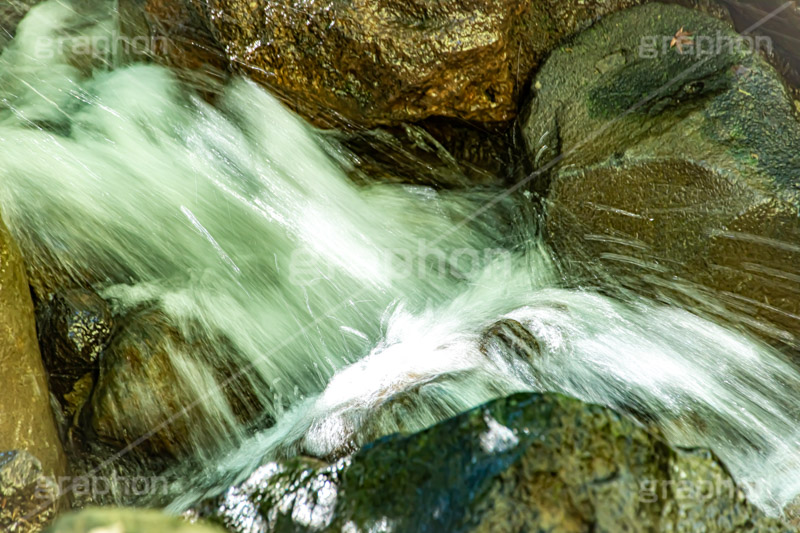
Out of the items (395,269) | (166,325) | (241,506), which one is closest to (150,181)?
(166,325)

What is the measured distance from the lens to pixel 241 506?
1987mm

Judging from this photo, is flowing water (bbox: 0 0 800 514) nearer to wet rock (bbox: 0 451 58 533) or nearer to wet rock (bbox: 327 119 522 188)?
wet rock (bbox: 327 119 522 188)

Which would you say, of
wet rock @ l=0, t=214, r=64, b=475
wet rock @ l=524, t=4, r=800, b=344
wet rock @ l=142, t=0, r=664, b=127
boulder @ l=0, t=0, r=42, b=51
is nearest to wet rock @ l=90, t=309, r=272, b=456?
wet rock @ l=0, t=214, r=64, b=475

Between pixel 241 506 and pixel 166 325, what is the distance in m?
1.48

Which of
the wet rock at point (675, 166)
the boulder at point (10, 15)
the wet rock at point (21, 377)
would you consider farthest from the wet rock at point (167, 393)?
the boulder at point (10, 15)

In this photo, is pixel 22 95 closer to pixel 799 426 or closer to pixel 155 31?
pixel 155 31

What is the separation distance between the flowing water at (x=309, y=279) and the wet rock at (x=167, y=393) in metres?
0.02

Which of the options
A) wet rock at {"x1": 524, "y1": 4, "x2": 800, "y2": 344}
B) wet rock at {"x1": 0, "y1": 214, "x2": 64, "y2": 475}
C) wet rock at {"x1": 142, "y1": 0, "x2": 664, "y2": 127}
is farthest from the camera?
wet rock at {"x1": 142, "y1": 0, "x2": 664, "y2": 127}

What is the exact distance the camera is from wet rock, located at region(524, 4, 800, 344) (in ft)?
11.0

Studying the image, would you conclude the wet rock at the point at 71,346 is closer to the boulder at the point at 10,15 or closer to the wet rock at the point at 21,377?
the wet rock at the point at 21,377

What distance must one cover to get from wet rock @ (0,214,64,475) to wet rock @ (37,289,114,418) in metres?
0.09

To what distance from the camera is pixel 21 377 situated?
2.85 metres

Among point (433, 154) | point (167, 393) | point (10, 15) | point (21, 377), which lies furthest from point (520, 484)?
point (10, 15)

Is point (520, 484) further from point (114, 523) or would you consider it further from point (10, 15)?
point (10, 15)
